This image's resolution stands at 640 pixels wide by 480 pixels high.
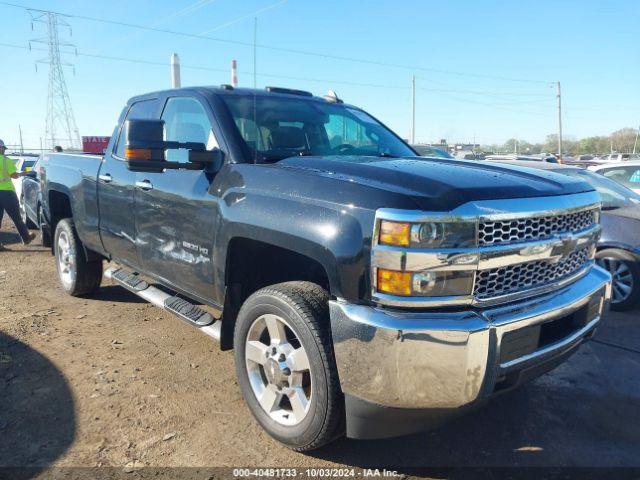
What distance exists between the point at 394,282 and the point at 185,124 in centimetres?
223

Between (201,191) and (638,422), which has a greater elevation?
(201,191)

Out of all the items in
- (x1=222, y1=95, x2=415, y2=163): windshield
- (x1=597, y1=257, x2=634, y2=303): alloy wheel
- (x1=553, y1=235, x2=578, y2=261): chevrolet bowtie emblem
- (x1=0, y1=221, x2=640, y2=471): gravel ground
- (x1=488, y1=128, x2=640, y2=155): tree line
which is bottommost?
(x1=0, y1=221, x2=640, y2=471): gravel ground

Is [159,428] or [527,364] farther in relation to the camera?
[159,428]

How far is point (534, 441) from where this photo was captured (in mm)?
2934

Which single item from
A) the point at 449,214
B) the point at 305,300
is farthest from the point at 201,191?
the point at 449,214

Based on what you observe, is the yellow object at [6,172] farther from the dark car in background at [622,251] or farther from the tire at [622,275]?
the tire at [622,275]

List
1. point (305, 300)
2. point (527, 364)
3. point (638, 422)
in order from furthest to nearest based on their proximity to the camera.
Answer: point (638, 422) → point (305, 300) → point (527, 364)

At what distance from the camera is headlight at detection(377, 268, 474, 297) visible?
7.22ft

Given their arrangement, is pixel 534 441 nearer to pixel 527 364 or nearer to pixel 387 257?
pixel 527 364

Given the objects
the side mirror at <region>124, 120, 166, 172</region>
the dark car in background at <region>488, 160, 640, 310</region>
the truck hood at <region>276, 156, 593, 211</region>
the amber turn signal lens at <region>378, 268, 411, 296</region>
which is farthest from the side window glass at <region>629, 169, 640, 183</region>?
the side mirror at <region>124, 120, 166, 172</region>

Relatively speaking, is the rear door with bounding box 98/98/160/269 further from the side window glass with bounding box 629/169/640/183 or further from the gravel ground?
the side window glass with bounding box 629/169/640/183

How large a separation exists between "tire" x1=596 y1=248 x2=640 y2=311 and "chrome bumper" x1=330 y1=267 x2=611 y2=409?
3644 mm

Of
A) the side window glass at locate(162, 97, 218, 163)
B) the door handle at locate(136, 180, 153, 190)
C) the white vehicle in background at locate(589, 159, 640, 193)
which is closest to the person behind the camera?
the side window glass at locate(162, 97, 218, 163)

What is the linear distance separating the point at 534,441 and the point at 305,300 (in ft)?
5.15
